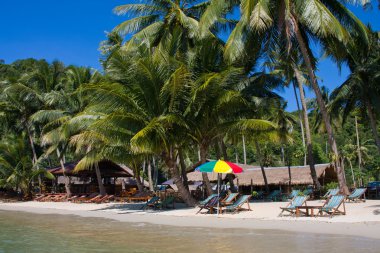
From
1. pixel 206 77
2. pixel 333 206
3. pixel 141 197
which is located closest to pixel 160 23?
pixel 206 77

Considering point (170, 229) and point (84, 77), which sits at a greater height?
point (84, 77)

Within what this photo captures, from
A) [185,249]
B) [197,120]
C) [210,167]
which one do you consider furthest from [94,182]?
[185,249]

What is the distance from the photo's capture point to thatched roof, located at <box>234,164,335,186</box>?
27212 millimetres

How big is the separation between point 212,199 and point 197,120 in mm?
3745

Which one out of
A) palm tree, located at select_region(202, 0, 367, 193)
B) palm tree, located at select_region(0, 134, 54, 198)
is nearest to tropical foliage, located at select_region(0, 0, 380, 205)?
palm tree, located at select_region(202, 0, 367, 193)

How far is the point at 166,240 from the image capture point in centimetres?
998

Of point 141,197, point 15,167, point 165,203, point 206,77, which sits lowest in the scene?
point 165,203

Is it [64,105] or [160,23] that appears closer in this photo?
[160,23]

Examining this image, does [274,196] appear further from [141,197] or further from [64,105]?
[64,105]

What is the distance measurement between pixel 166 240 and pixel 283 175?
781 inches

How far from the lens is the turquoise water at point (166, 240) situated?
8.41m

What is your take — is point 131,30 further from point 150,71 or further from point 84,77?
point 84,77

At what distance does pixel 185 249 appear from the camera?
8641mm

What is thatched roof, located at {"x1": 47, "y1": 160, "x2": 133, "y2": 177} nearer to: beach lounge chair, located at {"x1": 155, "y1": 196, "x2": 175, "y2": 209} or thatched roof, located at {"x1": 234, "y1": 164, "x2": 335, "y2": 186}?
thatched roof, located at {"x1": 234, "y1": 164, "x2": 335, "y2": 186}
